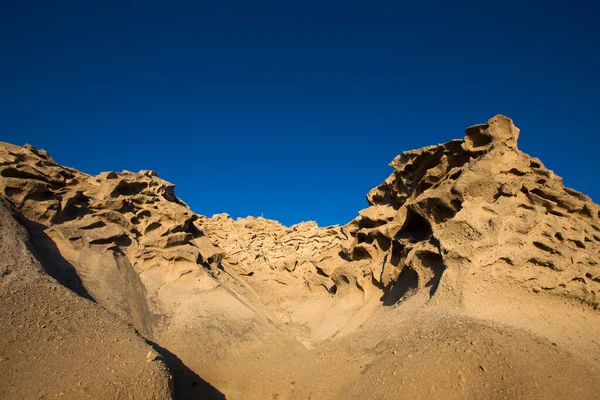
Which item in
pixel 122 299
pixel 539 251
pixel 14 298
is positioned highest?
pixel 539 251

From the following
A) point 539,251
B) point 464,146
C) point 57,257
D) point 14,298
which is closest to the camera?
point 14,298

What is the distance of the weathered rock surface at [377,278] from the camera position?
29.2 ft

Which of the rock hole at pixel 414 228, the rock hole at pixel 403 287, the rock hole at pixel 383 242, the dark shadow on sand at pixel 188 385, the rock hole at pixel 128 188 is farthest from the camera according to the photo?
the rock hole at pixel 128 188

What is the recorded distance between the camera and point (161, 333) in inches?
482

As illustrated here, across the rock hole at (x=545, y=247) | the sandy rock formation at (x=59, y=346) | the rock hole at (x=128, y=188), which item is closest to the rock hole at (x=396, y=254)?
the rock hole at (x=545, y=247)

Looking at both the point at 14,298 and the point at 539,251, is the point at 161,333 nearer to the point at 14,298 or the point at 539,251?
the point at 14,298

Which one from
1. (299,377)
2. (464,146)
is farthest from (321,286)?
(464,146)

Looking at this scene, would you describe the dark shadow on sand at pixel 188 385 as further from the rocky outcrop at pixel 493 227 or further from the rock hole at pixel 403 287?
the rocky outcrop at pixel 493 227

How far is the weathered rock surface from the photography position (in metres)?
8.91

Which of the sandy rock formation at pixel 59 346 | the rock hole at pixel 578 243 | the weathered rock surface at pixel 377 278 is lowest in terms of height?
the sandy rock formation at pixel 59 346

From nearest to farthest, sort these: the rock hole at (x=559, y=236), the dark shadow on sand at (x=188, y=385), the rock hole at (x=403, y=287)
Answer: the dark shadow on sand at (x=188, y=385)
the rock hole at (x=559, y=236)
the rock hole at (x=403, y=287)

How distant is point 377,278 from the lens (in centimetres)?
1483

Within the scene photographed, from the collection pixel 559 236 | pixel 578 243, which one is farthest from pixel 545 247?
pixel 578 243

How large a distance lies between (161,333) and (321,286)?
7.67 m
